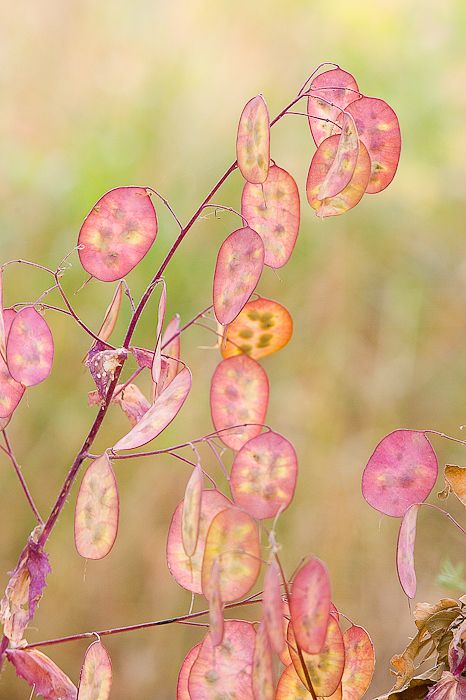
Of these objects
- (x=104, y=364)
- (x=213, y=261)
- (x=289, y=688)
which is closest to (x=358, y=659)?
(x=289, y=688)

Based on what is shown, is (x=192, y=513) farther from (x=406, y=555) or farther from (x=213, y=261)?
(x=213, y=261)

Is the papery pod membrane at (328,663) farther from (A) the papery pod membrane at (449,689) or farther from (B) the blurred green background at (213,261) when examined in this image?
(B) the blurred green background at (213,261)

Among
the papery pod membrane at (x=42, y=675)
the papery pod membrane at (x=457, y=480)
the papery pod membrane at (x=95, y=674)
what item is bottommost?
the papery pod membrane at (x=42, y=675)

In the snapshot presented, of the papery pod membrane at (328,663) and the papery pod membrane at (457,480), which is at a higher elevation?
Answer: the papery pod membrane at (457,480)

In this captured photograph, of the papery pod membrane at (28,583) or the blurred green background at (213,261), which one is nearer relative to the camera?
the papery pod membrane at (28,583)

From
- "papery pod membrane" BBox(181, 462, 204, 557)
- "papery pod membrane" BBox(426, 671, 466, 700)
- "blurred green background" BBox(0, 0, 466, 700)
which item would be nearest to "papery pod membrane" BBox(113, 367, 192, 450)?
"papery pod membrane" BBox(181, 462, 204, 557)

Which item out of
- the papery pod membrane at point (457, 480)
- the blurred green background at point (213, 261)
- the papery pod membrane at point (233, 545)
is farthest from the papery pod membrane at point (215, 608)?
the blurred green background at point (213, 261)

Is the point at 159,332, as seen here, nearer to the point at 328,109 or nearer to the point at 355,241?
the point at 328,109

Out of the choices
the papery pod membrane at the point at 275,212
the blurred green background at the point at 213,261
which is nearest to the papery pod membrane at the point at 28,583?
the papery pod membrane at the point at 275,212

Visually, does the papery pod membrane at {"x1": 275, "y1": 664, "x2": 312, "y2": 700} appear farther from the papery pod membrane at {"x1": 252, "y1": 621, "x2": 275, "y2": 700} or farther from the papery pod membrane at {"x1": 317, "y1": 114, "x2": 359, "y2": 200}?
the papery pod membrane at {"x1": 317, "y1": 114, "x2": 359, "y2": 200}
